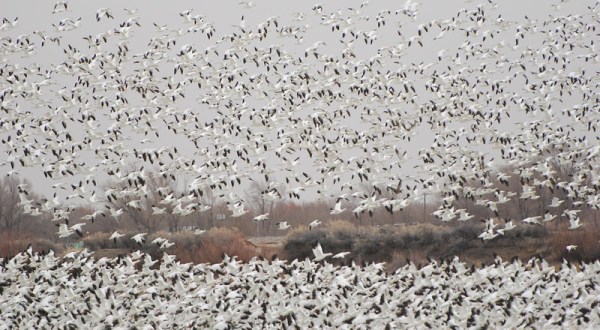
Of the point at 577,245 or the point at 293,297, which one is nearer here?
the point at 293,297

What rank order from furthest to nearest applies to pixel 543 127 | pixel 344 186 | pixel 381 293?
pixel 543 127 → pixel 344 186 → pixel 381 293

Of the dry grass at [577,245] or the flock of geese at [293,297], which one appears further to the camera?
the dry grass at [577,245]

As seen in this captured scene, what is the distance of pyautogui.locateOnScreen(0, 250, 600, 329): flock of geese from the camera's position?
19984mm

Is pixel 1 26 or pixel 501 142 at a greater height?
pixel 1 26

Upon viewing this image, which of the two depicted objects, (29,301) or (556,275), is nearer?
(29,301)

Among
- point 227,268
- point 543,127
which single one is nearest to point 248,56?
point 543,127

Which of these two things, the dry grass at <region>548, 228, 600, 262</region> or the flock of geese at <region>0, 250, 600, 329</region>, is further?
the dry grass at <region>548, 228, 600, 262</region>

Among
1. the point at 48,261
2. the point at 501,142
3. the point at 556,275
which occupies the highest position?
the point at 501,142

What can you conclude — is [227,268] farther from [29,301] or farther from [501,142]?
[501,142]

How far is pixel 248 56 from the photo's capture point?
1483 inches

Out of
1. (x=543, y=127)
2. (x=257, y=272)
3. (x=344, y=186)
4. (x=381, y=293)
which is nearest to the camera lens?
(x=381, y=293)

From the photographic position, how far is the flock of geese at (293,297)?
65.6 feet

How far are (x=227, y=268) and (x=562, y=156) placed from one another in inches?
697

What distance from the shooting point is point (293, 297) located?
69.6 feet
